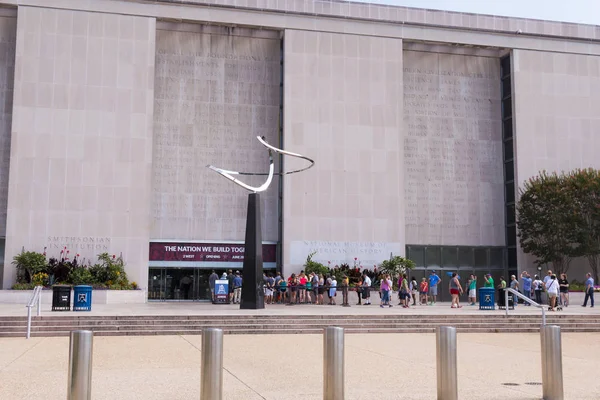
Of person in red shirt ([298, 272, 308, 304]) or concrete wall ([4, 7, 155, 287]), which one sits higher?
concrete wall ([4, 7, 155, 287])

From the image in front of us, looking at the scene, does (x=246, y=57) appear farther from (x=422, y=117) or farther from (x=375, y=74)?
(x=422, y=117)

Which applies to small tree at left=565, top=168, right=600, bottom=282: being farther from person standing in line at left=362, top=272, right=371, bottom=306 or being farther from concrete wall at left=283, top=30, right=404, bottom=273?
person standing in line at left=362, top=272, right=371, bottom=306

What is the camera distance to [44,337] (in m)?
17.6

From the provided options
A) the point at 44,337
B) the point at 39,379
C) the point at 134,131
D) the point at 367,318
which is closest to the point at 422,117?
the point at 134,131

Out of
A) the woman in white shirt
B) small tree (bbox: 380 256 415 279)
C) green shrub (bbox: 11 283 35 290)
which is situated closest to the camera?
the woman in white shirt

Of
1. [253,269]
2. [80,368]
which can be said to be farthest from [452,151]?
[80,368]

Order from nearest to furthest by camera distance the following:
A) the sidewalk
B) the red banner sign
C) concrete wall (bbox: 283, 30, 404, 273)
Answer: the sidewalk < the red banner sign < concrete wall (bbox: 283, 30, 404, 273)

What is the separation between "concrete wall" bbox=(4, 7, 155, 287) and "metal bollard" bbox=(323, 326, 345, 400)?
2675 centimetres

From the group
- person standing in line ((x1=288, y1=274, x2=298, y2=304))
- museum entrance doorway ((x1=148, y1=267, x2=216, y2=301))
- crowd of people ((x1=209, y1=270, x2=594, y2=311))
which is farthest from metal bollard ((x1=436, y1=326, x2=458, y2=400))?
museum entrance doorway ((x1=148, y1=267, x2=216, y2=301))

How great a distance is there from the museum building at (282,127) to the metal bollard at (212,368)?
2656 cm

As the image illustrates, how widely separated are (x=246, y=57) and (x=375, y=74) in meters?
6.88

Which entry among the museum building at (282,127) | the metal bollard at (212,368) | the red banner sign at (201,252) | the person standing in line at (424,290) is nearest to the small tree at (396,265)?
the museum building at (282,127)

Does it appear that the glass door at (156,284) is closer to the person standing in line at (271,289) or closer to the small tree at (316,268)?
the person standing in line at (271,289)

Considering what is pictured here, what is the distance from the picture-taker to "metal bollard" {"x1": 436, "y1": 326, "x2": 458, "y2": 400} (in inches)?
308
